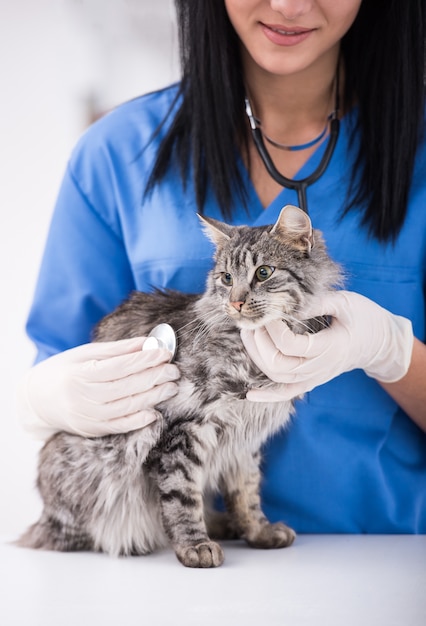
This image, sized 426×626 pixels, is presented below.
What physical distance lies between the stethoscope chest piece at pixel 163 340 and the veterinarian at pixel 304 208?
0.06 feet

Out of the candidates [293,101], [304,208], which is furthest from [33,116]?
[304,208]

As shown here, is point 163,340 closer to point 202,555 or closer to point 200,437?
point 200,437

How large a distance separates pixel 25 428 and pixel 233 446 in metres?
0.51

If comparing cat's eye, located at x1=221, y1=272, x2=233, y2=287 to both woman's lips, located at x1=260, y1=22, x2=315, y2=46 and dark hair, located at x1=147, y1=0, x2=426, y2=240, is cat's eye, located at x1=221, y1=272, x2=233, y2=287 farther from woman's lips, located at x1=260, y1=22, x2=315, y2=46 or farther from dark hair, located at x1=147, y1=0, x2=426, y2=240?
woman's lips, located at x1=260, y1=22, x2=315, y2=46

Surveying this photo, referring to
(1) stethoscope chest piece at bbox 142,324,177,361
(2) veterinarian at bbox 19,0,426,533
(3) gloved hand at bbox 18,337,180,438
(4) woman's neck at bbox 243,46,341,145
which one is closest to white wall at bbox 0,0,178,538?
(2) veterinarian at bbox 19,0,426,533

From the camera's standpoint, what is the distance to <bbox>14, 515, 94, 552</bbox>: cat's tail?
1628mm

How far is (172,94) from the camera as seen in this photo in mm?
1968

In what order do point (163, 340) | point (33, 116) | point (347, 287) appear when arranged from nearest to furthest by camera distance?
point (163, 340) < point (347, 287) < point (33, 116)

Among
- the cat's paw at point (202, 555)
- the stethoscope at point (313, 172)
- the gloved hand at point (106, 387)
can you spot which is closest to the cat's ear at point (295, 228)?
the stethoscope at point (313, 172)

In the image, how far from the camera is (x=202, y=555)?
4.68ft

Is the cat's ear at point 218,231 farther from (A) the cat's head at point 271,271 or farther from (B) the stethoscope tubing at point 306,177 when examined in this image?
(B) the stethoscope tubing at point 306,177

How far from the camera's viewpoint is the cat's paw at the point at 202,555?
1.43m

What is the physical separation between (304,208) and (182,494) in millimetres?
656

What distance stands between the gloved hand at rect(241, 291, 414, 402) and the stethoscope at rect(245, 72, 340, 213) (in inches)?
10.6
